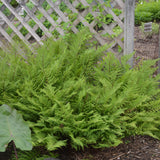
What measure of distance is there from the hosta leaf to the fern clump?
4.1 inches

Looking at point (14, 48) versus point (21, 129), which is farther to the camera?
point (14, 48)

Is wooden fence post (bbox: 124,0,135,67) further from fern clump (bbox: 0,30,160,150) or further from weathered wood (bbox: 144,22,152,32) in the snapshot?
weathered wood (bbox: 144,22,152,32)

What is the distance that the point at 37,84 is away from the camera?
219 cm

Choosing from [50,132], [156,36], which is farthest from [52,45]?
[156,36]

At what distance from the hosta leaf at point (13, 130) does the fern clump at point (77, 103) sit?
10cm

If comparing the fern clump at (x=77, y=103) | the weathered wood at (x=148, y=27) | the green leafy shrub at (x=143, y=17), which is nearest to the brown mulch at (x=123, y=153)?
the fern clump at (x=77, y=103)

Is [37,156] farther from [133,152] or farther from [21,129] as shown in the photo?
[133,152]

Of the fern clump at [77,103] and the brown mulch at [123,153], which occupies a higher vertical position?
the fern clump at [77,103]

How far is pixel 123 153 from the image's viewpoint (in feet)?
6.54

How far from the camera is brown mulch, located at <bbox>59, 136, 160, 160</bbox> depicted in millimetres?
1946

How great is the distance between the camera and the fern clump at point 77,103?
1783 millimetres

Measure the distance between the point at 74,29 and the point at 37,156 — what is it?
179 cm

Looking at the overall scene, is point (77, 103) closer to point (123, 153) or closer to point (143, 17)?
point (123, 153)

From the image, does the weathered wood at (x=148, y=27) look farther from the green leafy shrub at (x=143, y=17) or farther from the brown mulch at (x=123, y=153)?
the brown mulch at (x=123, y=153)
